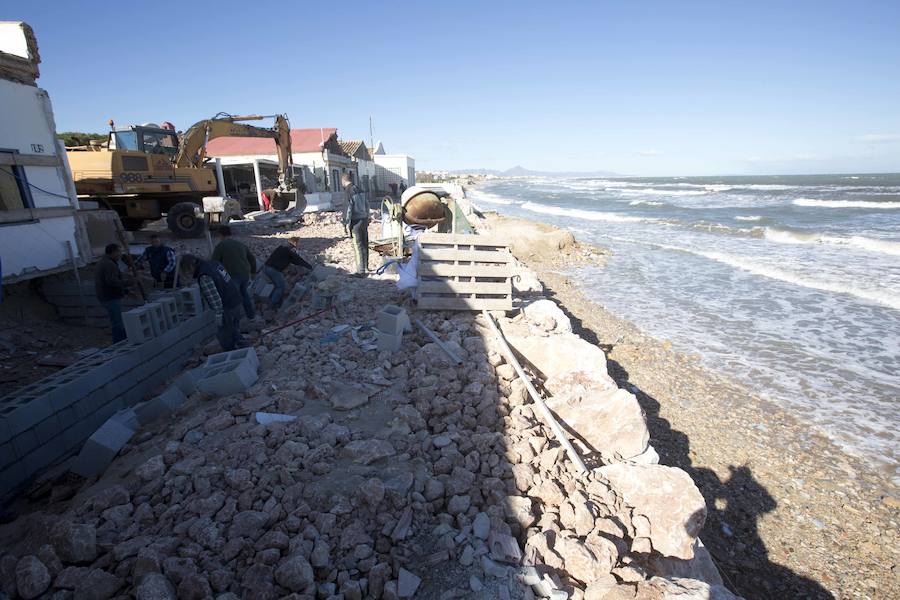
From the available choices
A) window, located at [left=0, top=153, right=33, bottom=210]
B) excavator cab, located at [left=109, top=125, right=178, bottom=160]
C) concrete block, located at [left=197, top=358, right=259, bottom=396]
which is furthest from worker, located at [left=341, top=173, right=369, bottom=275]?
excavator cab, located at [left=109, top=125, right=178, bottom=160]

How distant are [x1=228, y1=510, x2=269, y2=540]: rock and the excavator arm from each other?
13.0 m

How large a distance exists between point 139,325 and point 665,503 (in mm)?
5501

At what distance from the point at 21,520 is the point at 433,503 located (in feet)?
9.42

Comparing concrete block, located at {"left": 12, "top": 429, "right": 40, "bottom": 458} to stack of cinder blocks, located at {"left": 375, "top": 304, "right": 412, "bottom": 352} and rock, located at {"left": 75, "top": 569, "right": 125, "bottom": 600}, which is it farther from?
stack of cinder blocks, located at {"left": 375, "top": 304, "right": 412, "bottom": 352}

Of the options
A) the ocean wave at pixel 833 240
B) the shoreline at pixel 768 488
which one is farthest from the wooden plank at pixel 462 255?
the ocean wave at pixel 833 240

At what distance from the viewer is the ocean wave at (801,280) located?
969 cm

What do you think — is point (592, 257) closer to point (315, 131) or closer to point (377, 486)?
point (377, 486)

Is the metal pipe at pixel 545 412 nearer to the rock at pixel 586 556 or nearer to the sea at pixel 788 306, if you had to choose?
the rock at pixel 586 556

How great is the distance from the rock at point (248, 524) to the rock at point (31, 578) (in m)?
0.87

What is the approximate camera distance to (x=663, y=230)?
21.1 m

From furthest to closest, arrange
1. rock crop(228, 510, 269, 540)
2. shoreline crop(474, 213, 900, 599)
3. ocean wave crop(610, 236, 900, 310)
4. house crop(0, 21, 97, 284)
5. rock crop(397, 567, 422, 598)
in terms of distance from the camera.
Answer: ocean wave crop(610, 236, 900, 310) < house crop(0, 21, 97, 284) < shoreline crop(474, 213, 900, 599) < rock crop(228, 510, 269, 540) < rock crop(397, 567, 422, 598)

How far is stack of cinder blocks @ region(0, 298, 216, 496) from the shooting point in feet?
12.2

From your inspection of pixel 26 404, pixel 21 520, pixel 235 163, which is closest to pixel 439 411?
pixel 21 520

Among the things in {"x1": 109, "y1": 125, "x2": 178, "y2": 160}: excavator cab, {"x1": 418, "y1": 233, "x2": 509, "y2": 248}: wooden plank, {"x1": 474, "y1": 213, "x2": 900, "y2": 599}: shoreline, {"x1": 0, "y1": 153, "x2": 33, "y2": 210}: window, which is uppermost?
{"x1": 109, "y1": 125, "x2": 178, "y2": 160}: excavator cab
